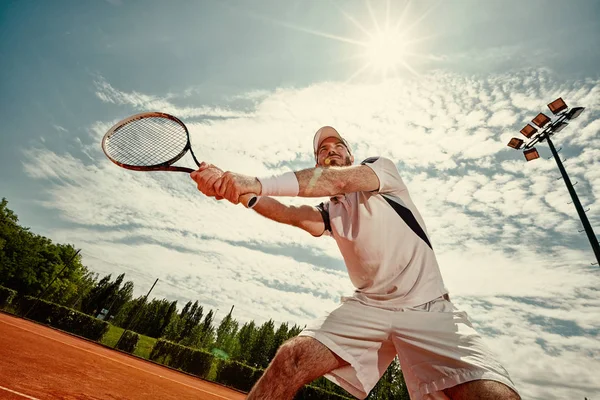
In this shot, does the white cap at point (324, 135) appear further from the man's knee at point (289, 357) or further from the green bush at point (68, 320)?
the green bush at point (68, 320)

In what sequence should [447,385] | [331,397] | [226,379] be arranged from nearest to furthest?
[447,385], [331,397], [226,379]

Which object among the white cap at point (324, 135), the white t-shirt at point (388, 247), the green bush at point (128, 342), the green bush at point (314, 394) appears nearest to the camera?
the white t-shirt at point (388, 247)

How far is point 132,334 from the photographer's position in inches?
996

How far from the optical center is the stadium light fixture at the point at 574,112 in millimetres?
12030

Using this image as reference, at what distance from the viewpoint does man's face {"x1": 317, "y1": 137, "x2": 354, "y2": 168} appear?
3.42m

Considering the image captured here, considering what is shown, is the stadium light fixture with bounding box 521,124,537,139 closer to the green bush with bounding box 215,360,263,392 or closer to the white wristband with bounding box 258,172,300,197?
the white wristband with bounding box 258,172,300,197

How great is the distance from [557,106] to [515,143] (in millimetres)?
2116

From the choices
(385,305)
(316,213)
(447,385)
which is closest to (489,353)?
(447,385)

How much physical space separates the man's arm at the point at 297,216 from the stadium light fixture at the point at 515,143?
14.9m

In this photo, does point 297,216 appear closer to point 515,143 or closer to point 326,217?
point 326,217

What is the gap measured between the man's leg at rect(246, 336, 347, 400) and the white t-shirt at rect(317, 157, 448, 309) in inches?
23.0

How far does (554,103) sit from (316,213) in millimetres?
14445

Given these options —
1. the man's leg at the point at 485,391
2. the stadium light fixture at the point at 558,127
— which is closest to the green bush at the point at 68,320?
the man's leg at the point at 485,391

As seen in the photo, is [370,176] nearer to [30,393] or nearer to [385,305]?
[385,305]
